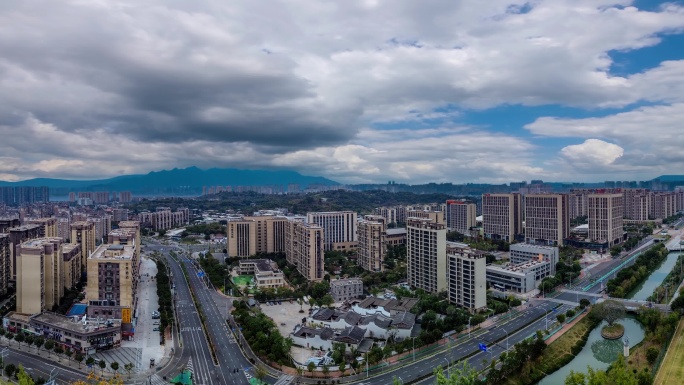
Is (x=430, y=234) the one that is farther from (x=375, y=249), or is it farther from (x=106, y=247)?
(x=106, y=247)

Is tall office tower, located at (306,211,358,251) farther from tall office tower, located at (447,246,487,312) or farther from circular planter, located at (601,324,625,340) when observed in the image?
circular planter, located at (601,324,625,340)

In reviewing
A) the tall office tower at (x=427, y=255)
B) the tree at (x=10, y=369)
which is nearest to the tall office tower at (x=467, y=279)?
the tall office tower at (x=427, y=255)

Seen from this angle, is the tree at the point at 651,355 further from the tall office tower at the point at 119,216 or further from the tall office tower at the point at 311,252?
the tall office tower at the point at 119,216

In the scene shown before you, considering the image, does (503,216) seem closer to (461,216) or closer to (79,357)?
(461,216)

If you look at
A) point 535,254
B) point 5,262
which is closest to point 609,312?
point 535,254

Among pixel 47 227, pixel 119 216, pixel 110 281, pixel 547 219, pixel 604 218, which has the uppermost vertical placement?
pixel 604 218

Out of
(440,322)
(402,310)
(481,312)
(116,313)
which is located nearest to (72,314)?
(116,313)
